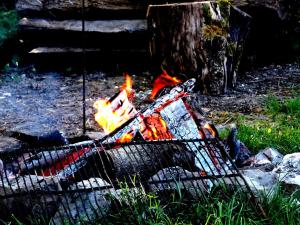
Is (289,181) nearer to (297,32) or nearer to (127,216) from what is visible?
(127,216)

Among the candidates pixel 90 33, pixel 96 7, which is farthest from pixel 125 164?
pixel 96 7

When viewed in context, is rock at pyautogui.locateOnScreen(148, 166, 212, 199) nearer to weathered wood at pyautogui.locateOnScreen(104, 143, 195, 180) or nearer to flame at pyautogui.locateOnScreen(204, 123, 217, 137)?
weathered wood at pyautogui.locateOnScreen(104, 143, 195, 180)

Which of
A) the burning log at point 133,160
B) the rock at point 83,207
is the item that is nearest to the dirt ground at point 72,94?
the burning log at point 133,160

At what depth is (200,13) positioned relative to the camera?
21.2 feet

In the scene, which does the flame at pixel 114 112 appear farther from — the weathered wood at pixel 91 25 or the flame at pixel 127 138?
the weathered wood at pixel 91 25

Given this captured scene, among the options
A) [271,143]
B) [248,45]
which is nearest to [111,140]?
[271,143]

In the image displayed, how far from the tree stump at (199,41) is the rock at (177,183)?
351 centimetres

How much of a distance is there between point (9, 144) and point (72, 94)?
2.72 m

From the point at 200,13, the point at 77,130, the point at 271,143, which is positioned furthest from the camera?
the point at 200,13

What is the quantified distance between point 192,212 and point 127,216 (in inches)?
15.4

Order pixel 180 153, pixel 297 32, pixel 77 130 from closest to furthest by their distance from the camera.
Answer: pixel 180 153 < pixel 77 130 < pixel 297 32

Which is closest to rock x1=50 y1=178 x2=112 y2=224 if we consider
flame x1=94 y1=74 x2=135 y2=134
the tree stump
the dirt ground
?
flame x1=94 y1=74 x2=135 y2=134

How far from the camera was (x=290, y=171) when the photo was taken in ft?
11.4

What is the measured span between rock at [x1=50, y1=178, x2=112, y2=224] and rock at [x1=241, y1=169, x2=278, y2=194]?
38.4 inches
